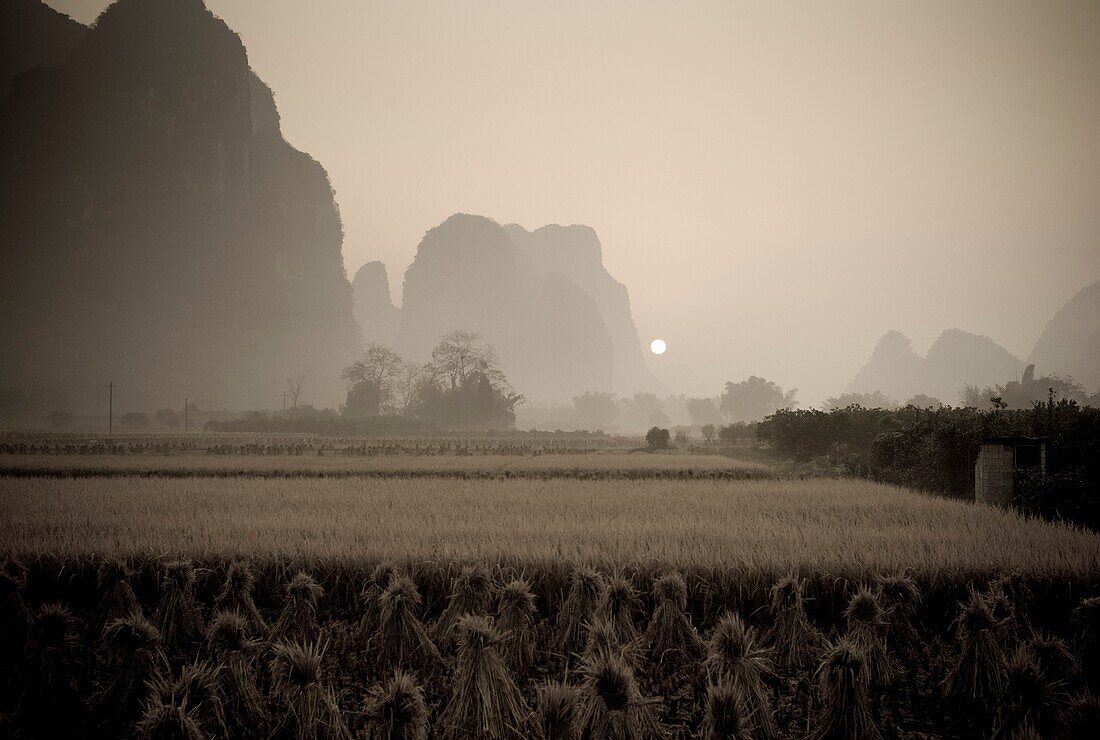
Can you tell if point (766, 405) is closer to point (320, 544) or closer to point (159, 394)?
point (159, 394)

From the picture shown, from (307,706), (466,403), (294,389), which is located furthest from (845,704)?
(294,389)

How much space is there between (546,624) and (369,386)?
7819 centimetres

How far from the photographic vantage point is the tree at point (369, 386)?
264ft

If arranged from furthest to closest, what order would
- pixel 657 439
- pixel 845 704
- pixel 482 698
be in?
pixel 657 439, pixel 482 698, pixel 845 704

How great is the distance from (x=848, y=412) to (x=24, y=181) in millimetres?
231115

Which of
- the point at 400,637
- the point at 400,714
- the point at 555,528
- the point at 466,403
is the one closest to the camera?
the point at 400,714

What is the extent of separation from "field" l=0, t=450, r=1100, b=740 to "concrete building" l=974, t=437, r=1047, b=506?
8.47ft

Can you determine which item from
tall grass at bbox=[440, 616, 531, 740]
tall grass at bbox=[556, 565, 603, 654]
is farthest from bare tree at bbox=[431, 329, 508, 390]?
tall grass at bbox=[440, 616, 531, 740]

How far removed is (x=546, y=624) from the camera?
7875mm

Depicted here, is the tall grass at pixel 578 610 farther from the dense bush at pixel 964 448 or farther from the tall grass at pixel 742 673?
the dense bush at pixel 964 448

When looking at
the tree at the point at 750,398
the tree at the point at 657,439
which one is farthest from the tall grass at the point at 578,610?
the tree at the point at 750,398

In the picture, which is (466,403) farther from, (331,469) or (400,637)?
(400,637)

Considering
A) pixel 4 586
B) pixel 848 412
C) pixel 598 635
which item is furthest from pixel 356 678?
pixel 848 412

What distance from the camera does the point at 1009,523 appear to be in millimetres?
11875
